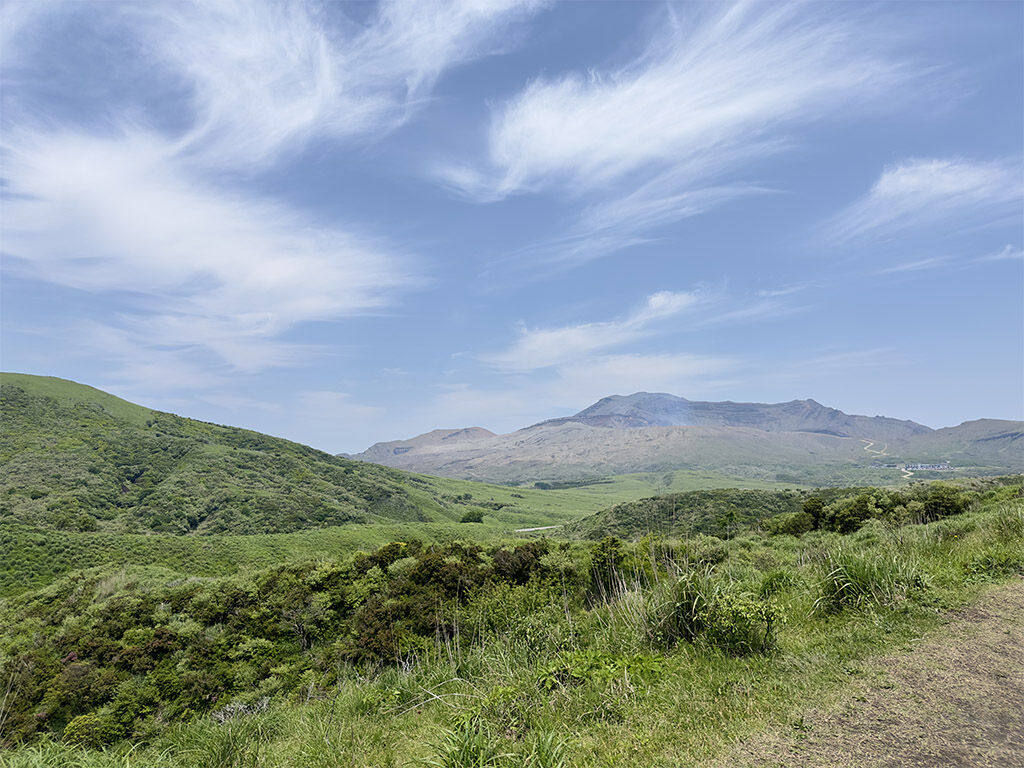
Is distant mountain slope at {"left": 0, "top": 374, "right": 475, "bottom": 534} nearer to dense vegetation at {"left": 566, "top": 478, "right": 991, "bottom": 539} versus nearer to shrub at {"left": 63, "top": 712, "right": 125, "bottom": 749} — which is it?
dense vegetation at {"left": 566, "top": 478, "right": 991, "bottom": 539}

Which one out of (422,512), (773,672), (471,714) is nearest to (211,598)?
(471,714)

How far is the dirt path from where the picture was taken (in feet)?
15.3

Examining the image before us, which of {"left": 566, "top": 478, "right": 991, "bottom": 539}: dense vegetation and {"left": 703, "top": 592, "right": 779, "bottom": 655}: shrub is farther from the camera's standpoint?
{"left": 566, "top": 478, "right": 991, "bottom": 539}: dense vegetation

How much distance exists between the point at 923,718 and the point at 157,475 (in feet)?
460

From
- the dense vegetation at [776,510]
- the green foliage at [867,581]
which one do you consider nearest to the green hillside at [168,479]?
the dense vegetation at [776,510]

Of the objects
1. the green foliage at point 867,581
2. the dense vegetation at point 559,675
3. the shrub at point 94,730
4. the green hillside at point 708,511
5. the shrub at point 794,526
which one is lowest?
the green hillside at point 708,511

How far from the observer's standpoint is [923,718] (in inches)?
204

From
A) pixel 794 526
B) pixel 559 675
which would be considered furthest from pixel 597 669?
pixel 794 526

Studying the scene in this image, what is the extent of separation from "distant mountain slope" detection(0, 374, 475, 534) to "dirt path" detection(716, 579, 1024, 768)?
10087 cm

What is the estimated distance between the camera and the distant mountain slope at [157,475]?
299 ft

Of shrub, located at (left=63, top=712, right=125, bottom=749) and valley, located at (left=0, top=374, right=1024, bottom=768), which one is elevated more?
valley, located at (left=0, top=374, right=1024, bottom=768)

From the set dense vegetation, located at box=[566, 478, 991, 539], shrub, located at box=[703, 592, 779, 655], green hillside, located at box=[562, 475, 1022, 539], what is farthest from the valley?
green hillside, located at box=[562, 475, 1022, 539]

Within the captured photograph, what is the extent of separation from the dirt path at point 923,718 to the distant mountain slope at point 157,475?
331ft

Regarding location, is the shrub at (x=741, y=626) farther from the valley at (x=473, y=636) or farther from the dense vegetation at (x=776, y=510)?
the dense vegetation at (x=776, y=510)
